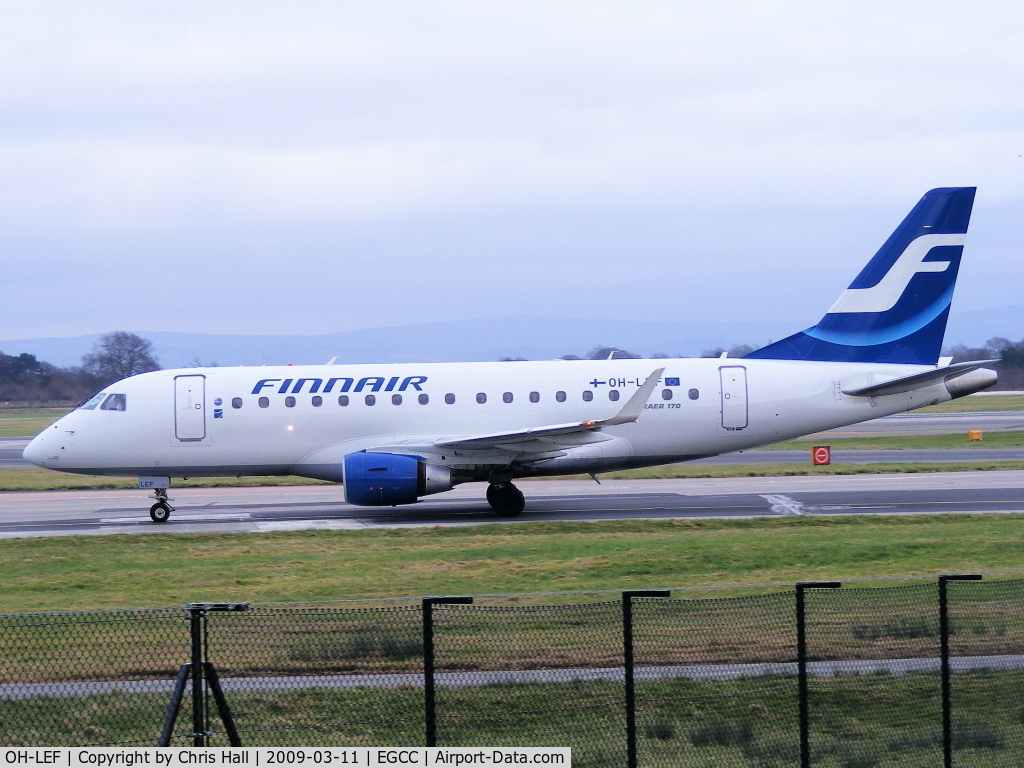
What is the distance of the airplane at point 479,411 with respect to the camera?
26.7 meters

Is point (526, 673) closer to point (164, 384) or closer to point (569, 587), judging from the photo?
point (569, 587)

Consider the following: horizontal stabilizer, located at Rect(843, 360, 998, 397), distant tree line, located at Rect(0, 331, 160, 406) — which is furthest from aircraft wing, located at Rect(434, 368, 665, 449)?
distant tree line, located at Rect(0, 331, 160, 406)

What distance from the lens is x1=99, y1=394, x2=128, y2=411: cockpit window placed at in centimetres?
2717

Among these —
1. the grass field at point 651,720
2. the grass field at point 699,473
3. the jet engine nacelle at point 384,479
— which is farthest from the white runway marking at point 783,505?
the grass field at point 651,720

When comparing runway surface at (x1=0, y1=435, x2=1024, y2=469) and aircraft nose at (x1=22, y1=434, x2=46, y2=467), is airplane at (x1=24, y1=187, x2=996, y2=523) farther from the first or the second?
runway surface at (x1=0, y1=435, x2=1024, y2=469)

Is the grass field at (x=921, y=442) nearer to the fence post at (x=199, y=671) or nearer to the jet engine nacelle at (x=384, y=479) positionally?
the jet engine nacelle at (x=384, y=479)

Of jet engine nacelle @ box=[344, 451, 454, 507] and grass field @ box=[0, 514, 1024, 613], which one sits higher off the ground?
jet engine nacelle @ box=[344, 451, 454, 507]

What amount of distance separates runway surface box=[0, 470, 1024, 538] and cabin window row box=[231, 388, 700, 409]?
2.73m

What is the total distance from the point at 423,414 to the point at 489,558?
7.90 metres

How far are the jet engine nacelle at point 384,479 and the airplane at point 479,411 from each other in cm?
95

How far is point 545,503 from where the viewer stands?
29312mm

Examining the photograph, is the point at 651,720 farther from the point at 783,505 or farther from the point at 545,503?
the point at 545,503

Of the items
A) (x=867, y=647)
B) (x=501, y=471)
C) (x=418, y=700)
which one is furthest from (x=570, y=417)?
(x=418, y=700)

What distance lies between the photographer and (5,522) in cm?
2683
